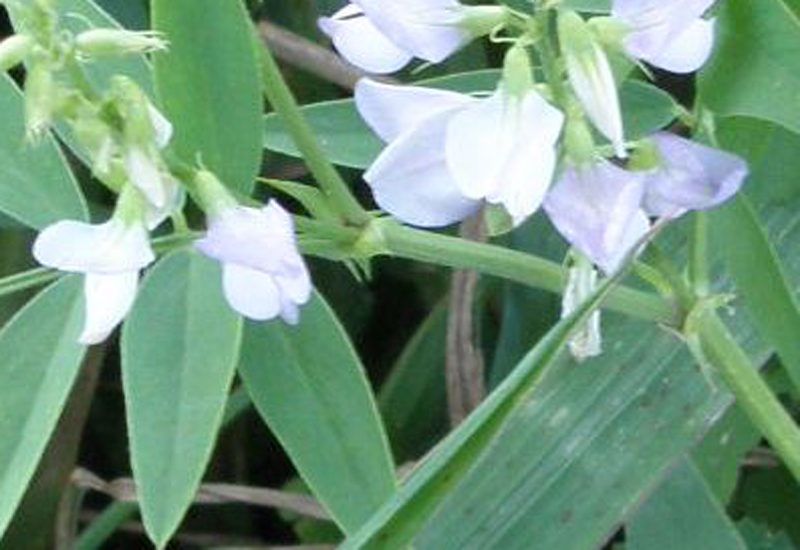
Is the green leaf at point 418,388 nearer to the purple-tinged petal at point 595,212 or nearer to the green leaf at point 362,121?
the green leaf at point 362,121

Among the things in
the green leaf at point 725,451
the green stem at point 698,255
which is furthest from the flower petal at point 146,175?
the green leaf at point 725,451

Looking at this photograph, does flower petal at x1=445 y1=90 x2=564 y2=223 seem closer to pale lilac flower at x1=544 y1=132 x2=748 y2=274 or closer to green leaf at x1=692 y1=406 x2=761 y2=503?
pale lilac flower at x1=544 y1=132 x2=748 y2=274

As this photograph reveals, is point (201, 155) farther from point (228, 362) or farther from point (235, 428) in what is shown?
point (235, 428)

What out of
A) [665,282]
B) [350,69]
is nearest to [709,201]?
[665,282]

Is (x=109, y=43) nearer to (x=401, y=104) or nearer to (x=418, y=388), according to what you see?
(x=401, y=104)

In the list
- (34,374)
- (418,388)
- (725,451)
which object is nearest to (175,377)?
(34,374)

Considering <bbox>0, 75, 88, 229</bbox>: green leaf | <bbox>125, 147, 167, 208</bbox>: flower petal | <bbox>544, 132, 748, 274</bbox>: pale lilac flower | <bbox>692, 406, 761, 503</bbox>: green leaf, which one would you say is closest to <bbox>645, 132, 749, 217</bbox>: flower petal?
<bbox>544, 132, 748, 274</bbox>: pale lilac flower
